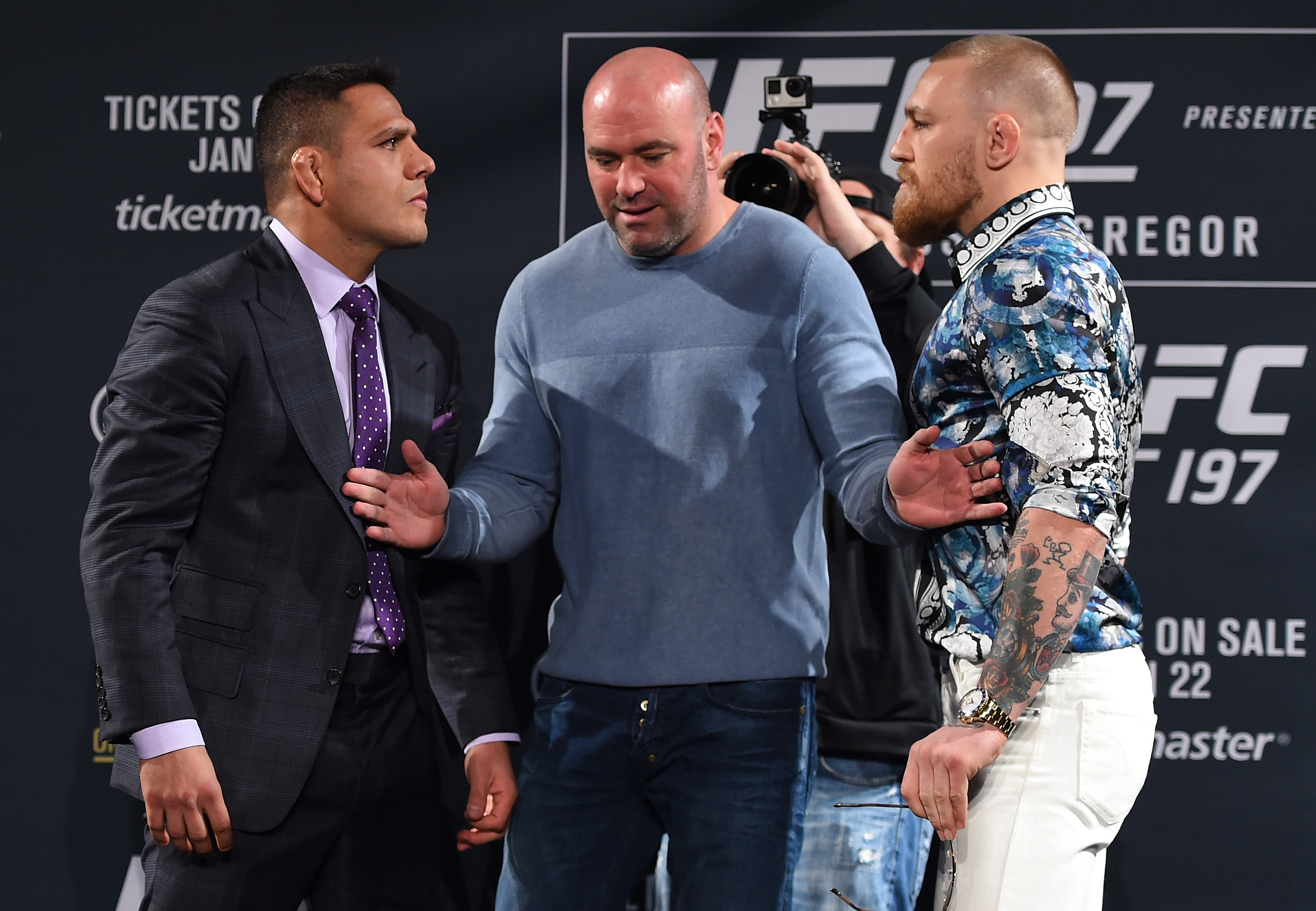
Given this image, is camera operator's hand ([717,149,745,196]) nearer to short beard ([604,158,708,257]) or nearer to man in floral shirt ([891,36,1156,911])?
short beard ([604,158,708,257])

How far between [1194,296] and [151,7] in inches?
102

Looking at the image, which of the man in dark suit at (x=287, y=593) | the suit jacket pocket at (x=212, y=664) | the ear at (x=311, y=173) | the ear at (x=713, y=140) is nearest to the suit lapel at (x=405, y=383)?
the man in dark suit at (x=287, y=593)

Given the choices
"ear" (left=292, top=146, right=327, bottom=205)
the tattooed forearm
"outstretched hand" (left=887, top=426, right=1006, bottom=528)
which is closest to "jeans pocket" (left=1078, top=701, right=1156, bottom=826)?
the tattooed forearm

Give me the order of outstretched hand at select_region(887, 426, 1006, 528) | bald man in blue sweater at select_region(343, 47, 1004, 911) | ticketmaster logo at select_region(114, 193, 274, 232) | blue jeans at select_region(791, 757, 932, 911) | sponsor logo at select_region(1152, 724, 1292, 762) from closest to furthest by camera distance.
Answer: outstretched hand at select_region(887, 426, 1006, 528)
bald man in blue sweater at select_region(343, 47, 1004, 911)
blue jeans at select_region(791, 757, 932, 911)
sponsor logo at select_region(1152, 724, 1292, 762)
ticketmaster logo at select_region(114, 193, 274, 232)

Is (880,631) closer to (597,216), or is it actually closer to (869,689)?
(869,689)

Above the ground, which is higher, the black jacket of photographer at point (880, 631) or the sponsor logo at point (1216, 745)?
the black jacket of photographer at point (880, 631)

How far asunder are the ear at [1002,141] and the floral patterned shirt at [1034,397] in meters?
0.07

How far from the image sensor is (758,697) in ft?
6.07

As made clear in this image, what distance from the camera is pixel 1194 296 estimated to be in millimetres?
2836

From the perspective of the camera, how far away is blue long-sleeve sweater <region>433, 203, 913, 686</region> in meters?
1.87

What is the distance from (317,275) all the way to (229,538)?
0.50m

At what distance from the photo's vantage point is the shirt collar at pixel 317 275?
2.11 m

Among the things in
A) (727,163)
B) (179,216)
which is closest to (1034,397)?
(727,163)

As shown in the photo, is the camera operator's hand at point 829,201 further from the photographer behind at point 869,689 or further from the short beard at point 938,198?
the short beard at point 938,198
